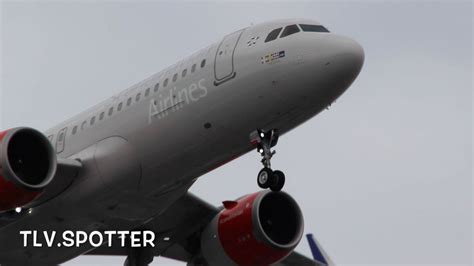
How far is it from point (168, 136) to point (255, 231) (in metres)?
5.24

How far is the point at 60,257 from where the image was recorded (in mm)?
32094

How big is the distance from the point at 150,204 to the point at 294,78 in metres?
5.38

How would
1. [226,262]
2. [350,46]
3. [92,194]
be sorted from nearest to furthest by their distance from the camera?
[350,46]
[92,194]
[226,262]

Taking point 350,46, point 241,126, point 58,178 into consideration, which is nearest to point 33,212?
point 58,178

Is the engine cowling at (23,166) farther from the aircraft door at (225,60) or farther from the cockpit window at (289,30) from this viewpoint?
the cockpit window at (289,30)

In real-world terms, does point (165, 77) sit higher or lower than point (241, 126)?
higher

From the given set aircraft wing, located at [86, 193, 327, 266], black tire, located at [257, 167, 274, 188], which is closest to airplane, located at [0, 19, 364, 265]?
black tire, located at [257, 167, 274, 188]

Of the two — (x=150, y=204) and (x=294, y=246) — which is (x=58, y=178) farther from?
(x=294, y=246)

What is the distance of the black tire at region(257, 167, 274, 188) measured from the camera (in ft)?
91.7

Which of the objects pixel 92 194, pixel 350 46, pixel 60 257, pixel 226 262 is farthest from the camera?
pixel 226 262

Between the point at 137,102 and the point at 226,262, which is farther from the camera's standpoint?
the point at 226,262

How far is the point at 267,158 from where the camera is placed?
92.7ft

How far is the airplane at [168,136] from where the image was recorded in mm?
28031

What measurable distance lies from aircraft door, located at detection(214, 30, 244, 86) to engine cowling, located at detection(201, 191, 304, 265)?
206 inches
